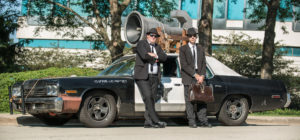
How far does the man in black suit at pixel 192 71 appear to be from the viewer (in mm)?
8617

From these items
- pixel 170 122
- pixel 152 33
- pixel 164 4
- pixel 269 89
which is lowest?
pixel 170 122

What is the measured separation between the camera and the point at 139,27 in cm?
Result: 1015

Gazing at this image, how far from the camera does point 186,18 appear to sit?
11.2m

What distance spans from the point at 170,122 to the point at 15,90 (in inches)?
142

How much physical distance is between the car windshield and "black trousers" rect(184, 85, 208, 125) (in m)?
1.17

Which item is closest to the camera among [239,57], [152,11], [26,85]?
[26,85]

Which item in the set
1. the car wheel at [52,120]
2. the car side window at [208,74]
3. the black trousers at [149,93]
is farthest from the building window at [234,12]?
the black trousers at [149,93]

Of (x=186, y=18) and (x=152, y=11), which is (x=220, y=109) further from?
(x=152, y=11)

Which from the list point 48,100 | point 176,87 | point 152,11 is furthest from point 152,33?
point 152,11

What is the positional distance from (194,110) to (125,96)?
149 cm

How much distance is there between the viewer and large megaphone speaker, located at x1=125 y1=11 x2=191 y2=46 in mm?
9716

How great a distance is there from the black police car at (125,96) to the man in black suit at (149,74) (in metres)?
0.31

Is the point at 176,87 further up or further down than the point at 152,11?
further down

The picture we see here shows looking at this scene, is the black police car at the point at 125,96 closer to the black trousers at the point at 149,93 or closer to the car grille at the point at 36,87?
the car grille at the point at 36,87
